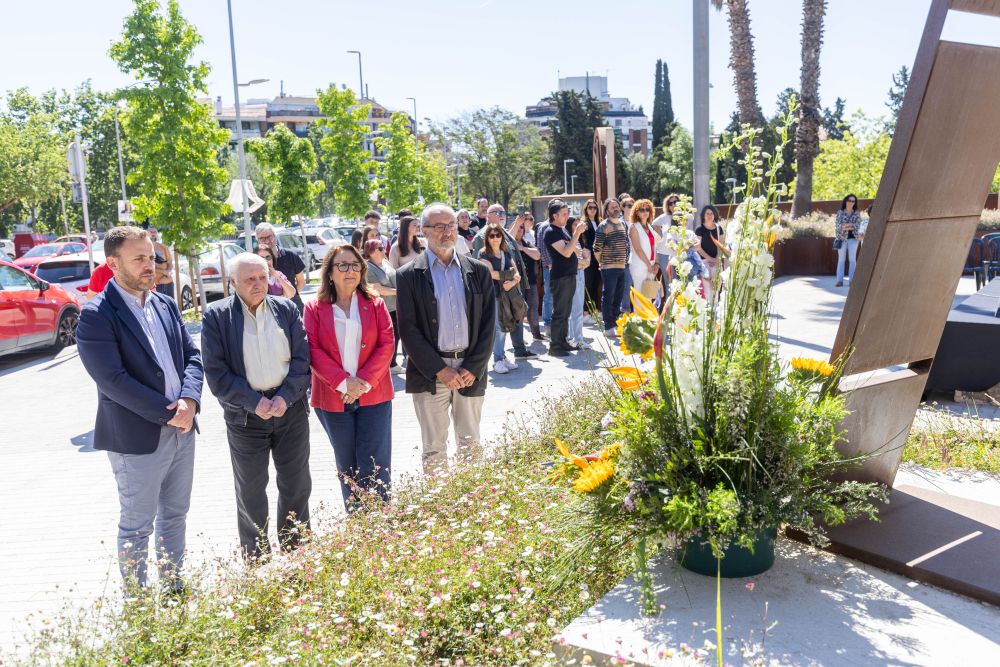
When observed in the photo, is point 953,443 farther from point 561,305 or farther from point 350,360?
point 561,305

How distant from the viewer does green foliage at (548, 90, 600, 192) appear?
62.9 m

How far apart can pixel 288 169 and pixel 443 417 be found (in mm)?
24270

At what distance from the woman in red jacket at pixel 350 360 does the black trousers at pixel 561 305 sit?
5.64 m

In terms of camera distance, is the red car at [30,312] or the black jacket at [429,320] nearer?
the black jacket at [429,320]

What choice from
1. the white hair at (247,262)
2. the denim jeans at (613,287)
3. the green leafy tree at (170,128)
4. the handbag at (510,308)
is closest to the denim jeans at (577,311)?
the denim jeans at (613,287)

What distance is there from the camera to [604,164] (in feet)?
54.8

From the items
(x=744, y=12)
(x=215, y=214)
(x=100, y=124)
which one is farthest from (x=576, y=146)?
(x=215, y=214)

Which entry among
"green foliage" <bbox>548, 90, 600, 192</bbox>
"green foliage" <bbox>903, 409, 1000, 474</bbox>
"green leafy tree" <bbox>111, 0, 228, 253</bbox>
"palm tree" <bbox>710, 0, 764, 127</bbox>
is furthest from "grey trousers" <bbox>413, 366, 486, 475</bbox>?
"green foliage" <bbox>548, 90, 600, 192</bbox>

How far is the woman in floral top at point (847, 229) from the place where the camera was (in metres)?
16.7

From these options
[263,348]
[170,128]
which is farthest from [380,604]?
[170,128]

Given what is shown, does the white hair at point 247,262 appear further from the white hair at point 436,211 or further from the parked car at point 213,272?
the parked car at point 213,272

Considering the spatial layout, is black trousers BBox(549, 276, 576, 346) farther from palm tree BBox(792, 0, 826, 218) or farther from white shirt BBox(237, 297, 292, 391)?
palm tree BBox(792, 0, 826, 218)

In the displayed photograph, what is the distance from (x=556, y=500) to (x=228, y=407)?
198 cm

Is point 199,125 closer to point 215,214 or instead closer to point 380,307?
point 215,214
